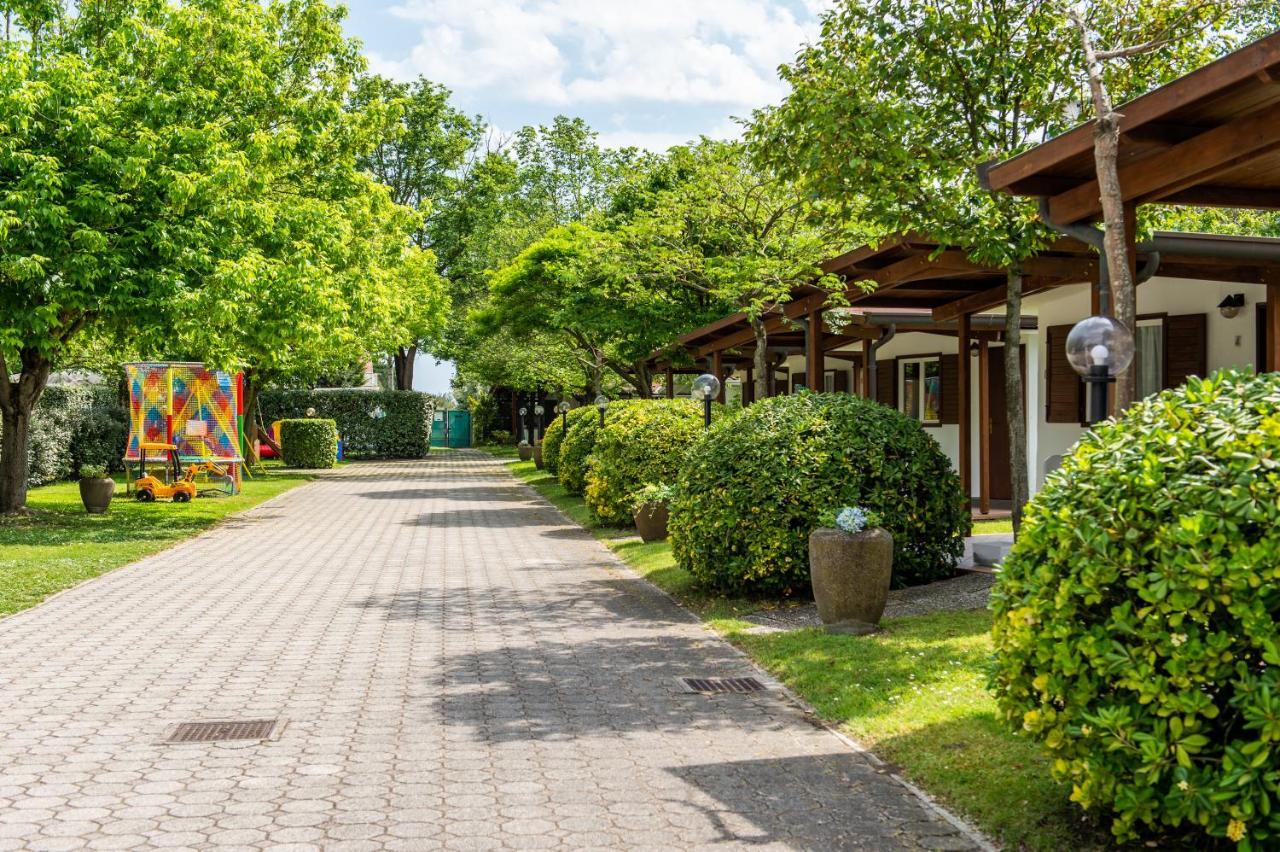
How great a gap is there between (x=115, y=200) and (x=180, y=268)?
47.7 inches

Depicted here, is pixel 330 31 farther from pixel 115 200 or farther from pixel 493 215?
pixel 493 215

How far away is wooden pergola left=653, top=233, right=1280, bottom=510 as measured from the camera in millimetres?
11445

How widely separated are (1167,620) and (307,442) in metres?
35.9

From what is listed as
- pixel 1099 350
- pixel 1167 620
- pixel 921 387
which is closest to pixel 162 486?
pixel 921 387

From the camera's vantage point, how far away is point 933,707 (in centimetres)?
654

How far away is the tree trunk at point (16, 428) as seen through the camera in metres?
18.7

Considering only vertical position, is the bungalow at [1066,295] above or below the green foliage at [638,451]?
above

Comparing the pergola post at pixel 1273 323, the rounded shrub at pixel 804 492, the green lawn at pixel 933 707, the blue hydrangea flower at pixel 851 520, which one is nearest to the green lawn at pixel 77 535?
the rounded shrub at pixel 804 492

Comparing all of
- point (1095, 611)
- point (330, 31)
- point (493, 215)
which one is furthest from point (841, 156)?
point (493, 215)

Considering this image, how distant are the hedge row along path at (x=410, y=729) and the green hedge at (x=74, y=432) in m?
15.4

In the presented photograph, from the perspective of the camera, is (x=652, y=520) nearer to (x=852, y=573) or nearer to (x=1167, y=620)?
(x=852, y=573)

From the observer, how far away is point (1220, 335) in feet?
42.5

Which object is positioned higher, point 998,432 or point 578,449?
point 998,432

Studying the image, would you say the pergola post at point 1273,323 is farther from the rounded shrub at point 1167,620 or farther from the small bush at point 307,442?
the small bush at point 307,442
